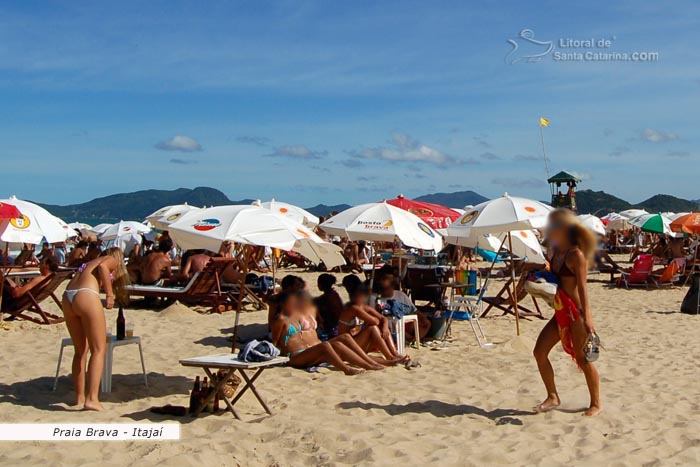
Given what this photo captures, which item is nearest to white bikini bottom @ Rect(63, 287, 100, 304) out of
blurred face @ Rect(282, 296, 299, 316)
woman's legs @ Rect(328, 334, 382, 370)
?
blurred face @ Rect(282, 296, 299, 316)

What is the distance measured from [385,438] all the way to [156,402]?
187 cm

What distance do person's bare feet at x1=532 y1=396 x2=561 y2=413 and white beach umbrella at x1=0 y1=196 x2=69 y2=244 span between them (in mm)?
6722

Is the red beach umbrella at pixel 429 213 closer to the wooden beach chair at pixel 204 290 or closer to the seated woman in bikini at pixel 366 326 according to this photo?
the seated woman in bikini at pixel 366 326

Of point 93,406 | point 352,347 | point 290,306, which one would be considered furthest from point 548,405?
point 93,406

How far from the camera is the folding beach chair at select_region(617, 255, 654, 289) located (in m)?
15.8

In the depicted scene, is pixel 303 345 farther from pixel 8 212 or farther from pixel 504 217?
pixel 8 212

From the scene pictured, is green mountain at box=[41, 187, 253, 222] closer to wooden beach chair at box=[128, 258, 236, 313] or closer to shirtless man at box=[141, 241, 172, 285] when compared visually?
shirtless man at box=[141, 241, 172, 285]

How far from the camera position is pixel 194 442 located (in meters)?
4.39

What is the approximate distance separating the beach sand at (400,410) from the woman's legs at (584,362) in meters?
0.11

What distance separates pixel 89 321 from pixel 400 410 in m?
2.36

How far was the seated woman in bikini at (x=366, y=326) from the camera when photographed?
718cm

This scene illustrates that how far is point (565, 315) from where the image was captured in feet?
16.4

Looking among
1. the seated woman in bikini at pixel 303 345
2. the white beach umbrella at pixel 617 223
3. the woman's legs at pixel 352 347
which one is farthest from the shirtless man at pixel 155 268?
the white beach umbrella at pixel 617 223

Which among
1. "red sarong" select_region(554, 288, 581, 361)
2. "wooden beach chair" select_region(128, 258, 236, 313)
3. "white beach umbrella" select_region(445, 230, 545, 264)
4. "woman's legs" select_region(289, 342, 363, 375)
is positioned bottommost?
"woman's legs" select_region(289, 342, 363, 375)
